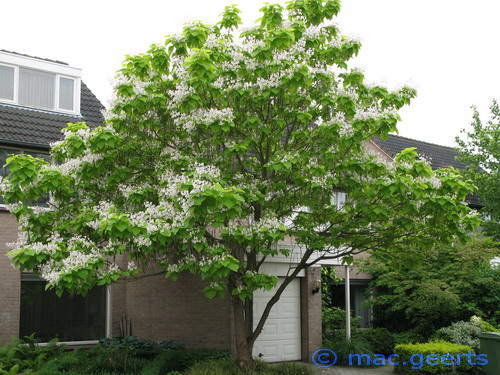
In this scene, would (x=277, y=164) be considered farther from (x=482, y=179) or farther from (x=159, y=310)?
(x=482, y=179)

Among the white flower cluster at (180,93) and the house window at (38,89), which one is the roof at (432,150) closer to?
the house window at (38,89)

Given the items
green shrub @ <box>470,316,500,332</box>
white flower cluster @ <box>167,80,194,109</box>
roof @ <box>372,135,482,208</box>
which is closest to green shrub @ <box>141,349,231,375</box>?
white flower cluster @ <box>167,80,194,109</box>

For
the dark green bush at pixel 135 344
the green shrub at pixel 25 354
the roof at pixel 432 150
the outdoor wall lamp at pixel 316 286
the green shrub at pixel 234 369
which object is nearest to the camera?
the green shrub at pixel 234 369

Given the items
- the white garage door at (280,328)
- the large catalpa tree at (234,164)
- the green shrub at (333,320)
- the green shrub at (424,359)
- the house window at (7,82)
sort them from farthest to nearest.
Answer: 1. the green shrub at (333,320)
2. the house window at (7,82)
3. the white garage door at (280,328)
4. the green shrub at (424,359)
5. the large catalpa tree at (234,164)

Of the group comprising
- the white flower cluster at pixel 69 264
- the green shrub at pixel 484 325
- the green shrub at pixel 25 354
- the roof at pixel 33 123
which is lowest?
the green shrub at pixel 25 354

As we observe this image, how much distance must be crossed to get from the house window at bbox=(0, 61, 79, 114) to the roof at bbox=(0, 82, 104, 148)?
33 centimetres

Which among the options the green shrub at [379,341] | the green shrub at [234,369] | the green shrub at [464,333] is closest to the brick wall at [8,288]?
the green shrub at [234,369]

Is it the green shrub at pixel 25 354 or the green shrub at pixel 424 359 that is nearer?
the green shrub at pixel 25 354

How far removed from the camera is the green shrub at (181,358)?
13648 millimetres

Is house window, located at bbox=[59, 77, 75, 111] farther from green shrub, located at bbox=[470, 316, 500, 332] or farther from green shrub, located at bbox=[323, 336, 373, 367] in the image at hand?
green shrub, located at bbox=[470, 316, 500, 332]

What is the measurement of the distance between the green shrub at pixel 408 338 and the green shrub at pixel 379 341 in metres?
0.19

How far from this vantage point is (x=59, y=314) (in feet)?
54.5

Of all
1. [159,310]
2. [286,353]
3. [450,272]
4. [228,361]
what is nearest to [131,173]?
[228,361]

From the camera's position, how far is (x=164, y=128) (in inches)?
482
